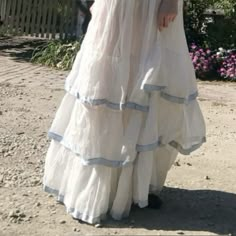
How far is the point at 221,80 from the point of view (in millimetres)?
11594

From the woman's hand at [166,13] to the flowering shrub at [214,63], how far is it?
24.9 ft

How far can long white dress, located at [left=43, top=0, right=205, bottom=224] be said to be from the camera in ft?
13.1

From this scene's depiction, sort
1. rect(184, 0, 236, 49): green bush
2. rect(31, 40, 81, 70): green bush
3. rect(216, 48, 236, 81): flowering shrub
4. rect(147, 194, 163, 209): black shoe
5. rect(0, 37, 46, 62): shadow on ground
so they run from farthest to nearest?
rect(0, 37, 46, 62): shadow on ground < rect(184, 0, 236, 49): green bush < rect(31, 40, 81, 70): green bush < rect(216, 48, 236, 81): flowering shrub < rect(147, 194, 163, 209): black shoe

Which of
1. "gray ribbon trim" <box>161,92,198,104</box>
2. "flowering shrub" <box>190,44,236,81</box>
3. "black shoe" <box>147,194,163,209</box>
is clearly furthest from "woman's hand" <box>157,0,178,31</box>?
"flowering shrub" <box>190,44,236,81</box>

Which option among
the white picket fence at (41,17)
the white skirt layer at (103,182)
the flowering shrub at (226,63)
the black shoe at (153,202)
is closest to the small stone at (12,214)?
the white skirt layer at (103,182)

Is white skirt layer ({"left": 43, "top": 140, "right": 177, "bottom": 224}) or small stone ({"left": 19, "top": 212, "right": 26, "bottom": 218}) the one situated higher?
white skirt layer ({"left": 43, "top": 140, "right": 177, "bottom": 224})

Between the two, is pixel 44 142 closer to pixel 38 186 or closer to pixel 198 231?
pixel 38 186

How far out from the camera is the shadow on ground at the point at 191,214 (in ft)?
14.0

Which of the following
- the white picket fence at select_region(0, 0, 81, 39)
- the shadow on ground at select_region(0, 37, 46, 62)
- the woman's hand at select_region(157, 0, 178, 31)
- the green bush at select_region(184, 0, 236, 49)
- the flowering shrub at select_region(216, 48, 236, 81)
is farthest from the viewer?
the white picket fence at select_region(0, 0, 81, 39)

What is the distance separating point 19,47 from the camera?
48.4 feet

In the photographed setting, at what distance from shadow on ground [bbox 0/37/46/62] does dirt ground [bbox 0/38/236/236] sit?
465 centimetres

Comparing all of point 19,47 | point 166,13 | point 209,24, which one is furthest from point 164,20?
point 19,47

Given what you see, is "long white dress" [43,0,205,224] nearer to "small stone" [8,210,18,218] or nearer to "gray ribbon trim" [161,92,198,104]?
"gray ribbon trim" [161,92,198,104]

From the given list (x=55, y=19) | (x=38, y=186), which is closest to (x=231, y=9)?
(x=55, y=19)
